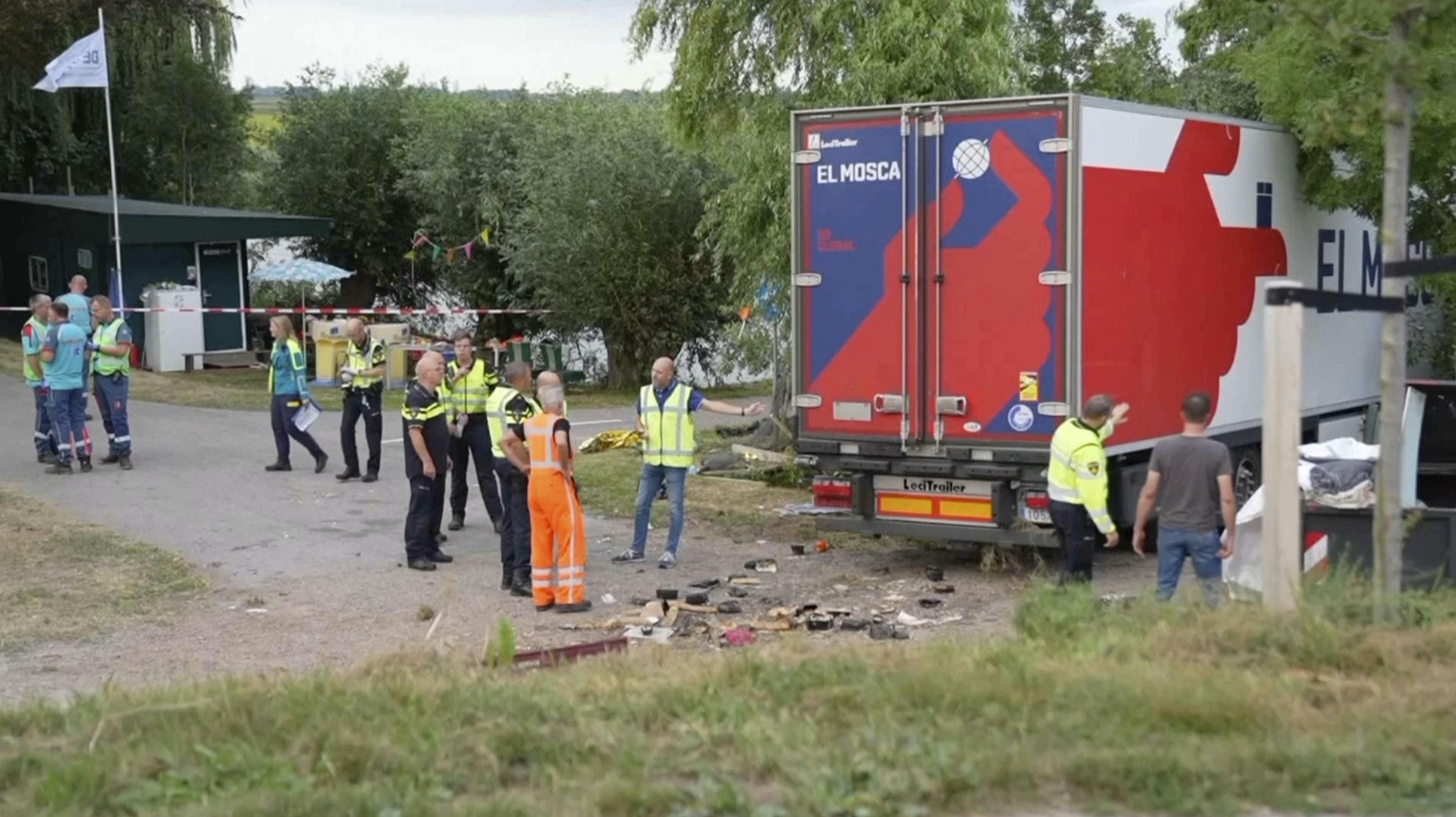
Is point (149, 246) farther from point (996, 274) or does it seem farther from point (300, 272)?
point (996, 274)

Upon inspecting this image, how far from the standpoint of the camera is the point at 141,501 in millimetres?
16859

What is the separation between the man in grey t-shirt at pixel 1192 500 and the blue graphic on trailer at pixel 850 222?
3030 mm

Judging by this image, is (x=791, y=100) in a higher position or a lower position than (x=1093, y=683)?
higher

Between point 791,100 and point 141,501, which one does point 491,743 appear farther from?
point 791,100

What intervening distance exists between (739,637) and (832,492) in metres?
2.86

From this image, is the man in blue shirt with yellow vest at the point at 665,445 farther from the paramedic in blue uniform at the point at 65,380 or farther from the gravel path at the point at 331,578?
the paramedic in blue uniform at the point at 65,380

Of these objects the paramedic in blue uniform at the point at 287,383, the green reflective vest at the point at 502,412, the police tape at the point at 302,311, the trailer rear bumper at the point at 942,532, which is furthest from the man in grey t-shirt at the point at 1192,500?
the police tape at the point at 302,311

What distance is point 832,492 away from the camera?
13.3m

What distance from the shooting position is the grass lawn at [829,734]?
17.9ft

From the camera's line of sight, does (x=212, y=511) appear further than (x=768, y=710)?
Yes

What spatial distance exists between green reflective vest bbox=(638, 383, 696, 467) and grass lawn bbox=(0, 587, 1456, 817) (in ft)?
20.8

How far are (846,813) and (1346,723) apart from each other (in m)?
1.95

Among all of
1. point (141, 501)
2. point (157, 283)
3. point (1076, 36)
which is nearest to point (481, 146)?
point (157, 283)

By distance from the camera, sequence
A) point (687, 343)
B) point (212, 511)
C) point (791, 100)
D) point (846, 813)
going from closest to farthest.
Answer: point (846, 813), point (212, 511), point (791, 100), point (687, 343)
